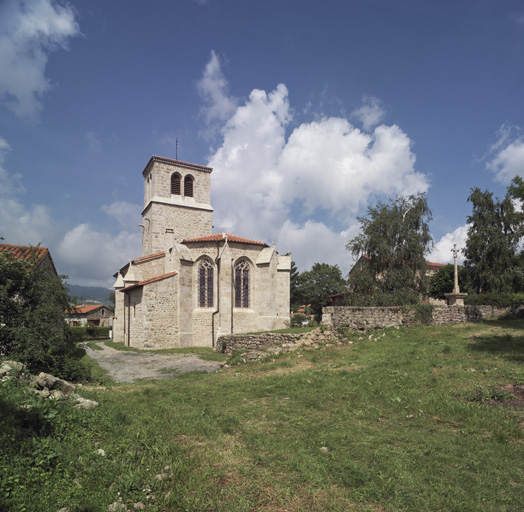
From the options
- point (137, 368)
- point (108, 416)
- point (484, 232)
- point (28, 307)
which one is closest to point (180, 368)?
point (137, 368)

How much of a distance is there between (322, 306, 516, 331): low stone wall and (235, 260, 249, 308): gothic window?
9.33 metres

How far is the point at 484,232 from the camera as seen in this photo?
31281 mm

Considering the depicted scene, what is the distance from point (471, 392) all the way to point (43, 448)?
26.8ft

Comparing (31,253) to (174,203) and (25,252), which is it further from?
(174,203)

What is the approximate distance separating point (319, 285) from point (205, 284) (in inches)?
1099

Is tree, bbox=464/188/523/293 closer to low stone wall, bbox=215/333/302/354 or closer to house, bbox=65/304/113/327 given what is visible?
low stone wall, bbox=215/333/302/354

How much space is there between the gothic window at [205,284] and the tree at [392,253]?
11037 mm

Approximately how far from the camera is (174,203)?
1201 inches

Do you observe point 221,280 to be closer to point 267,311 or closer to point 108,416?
point 267,311

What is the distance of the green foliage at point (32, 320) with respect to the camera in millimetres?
10367

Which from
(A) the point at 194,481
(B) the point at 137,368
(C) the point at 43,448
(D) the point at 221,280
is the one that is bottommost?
(B) the point at 137,368

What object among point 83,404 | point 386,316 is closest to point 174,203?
point 386,316

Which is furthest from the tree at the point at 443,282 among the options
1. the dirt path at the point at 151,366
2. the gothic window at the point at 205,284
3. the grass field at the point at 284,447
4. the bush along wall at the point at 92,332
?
the bush along wall at the point at 92,332

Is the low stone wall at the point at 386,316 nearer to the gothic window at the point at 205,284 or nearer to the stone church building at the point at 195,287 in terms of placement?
the stone church building at the point at 195,287
